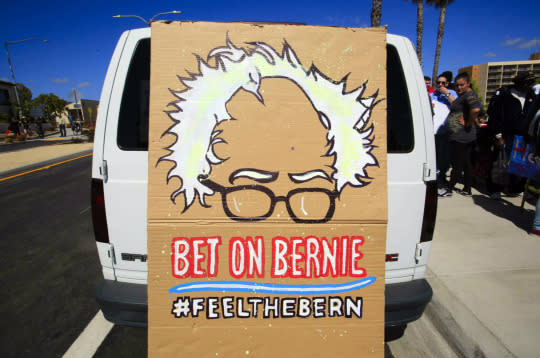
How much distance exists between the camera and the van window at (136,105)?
1.75 meters

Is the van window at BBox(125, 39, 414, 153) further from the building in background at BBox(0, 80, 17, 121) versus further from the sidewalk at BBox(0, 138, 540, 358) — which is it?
the building in background at BBox(0, 80, 17, 121)

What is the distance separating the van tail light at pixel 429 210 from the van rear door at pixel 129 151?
1.67 metres

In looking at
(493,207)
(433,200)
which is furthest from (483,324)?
(493,207)

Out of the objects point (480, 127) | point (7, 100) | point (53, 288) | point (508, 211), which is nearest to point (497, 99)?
point (480, 127)

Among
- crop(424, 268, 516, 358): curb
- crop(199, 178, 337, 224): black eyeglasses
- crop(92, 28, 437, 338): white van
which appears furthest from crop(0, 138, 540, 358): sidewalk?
crop(199, 178, 337, 224): black eyeglasses

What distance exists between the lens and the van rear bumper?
1.76 meters

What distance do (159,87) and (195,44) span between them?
288 mm

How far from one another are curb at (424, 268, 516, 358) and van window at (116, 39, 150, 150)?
98.5 inches

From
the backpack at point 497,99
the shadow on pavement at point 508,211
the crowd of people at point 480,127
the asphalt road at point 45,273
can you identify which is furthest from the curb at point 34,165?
the backpack at point 497,99

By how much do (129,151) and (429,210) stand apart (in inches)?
71.6

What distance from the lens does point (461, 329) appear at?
2.21 m

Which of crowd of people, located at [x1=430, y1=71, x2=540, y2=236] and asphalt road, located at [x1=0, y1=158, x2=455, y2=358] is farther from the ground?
crowd of people, located at [x1=430, y1=71, x2=540, y2=236]

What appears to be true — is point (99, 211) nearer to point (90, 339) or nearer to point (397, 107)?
point (90, 339)

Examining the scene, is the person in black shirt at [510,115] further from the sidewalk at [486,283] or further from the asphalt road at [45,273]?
the asphalt road at [45,273]
